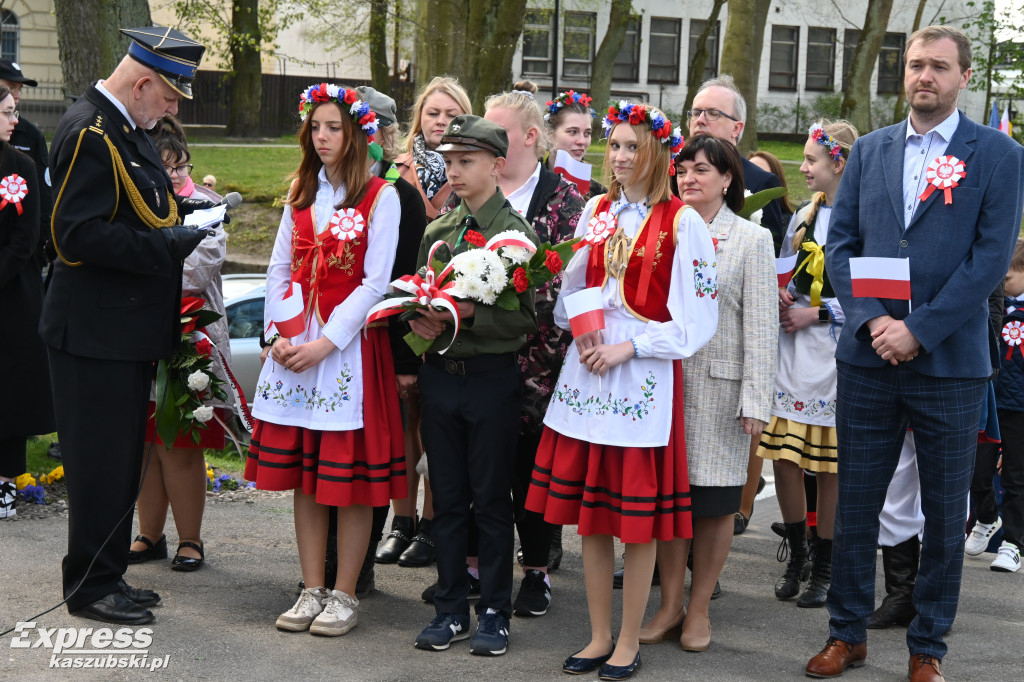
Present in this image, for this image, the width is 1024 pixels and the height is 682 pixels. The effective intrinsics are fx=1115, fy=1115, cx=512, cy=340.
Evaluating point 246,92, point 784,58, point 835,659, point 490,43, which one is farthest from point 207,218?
point 784,58

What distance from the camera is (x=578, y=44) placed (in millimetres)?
39875

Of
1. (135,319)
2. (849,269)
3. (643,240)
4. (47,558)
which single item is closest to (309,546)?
(135,319)

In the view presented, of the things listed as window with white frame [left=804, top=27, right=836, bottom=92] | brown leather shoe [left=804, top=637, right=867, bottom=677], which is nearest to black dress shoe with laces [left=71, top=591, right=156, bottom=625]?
brown leather shoe [left=804, top=637, right=867, bottom=677]

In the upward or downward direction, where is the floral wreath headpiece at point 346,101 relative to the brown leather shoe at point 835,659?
upward

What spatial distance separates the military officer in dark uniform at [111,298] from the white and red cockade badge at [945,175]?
3018 millimetres

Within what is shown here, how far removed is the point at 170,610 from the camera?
4.97 m

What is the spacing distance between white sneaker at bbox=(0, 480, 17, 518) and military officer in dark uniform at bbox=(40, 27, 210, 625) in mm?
1662

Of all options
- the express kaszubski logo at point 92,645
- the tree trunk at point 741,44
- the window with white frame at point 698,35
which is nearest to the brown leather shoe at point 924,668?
the express kaszubski logo at point 92,645

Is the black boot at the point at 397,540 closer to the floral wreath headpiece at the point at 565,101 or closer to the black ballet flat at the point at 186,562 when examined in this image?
the black ballet flat at the point at 186,562

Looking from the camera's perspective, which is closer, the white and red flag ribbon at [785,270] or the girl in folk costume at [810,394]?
the girl in folk costume at [810,394]

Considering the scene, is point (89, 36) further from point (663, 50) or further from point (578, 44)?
point (663, 50)

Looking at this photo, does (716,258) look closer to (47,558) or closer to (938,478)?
(938,478)

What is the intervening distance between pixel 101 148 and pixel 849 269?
122 inches

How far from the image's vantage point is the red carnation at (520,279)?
448 cm
